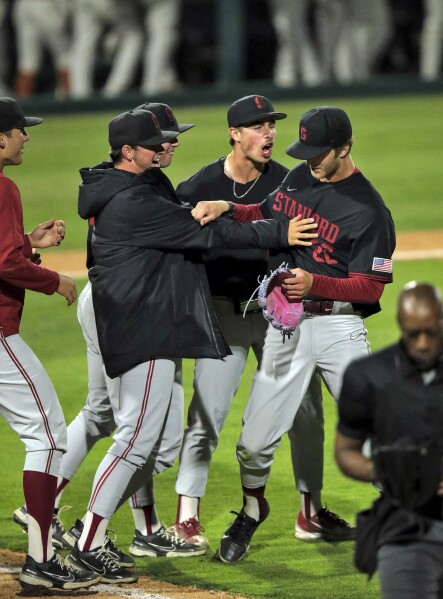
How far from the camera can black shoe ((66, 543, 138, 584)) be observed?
523 cm

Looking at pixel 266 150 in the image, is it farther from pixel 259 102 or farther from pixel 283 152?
pixel 283 152

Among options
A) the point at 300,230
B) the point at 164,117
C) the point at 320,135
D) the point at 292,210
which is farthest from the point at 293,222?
the point at 164,117

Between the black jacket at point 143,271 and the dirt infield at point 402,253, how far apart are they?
610 cm

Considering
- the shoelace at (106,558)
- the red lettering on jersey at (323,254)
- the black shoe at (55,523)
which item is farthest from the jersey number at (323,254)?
the black shoe at (55,523)

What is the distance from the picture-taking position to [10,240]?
5102 millimetres

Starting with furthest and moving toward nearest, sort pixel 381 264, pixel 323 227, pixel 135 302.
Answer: pixel 323 227, pixel 381 264, pixel 135 302

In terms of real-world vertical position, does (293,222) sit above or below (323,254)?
above

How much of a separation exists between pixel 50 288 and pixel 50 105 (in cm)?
1437

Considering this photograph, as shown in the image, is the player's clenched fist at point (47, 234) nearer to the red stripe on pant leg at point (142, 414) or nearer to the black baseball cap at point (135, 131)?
the black baseball cap at point (135, 131)

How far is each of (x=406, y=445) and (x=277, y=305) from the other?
5.72 ft

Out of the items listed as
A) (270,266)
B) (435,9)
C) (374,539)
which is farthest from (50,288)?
(435,9)

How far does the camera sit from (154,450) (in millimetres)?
5512

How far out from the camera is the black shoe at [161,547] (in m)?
5.70

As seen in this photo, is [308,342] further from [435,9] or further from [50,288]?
[435,9]
